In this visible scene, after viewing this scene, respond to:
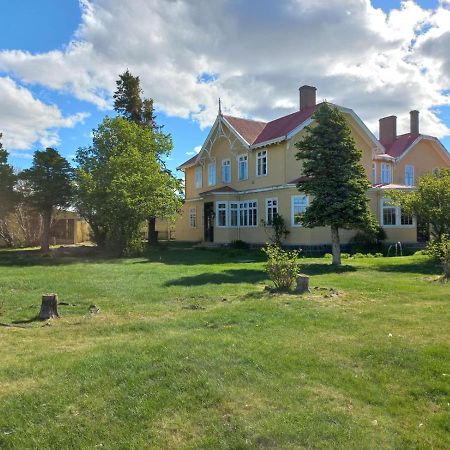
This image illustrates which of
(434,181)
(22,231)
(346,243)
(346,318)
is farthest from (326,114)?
(22,231)

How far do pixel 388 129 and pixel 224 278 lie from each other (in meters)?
26.8

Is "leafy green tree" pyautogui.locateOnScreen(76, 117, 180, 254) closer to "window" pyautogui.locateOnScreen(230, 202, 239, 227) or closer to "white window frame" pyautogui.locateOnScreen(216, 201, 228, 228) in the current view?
"white window frame" pyautogui.locateOnScreen(216, 201, 228, 228)

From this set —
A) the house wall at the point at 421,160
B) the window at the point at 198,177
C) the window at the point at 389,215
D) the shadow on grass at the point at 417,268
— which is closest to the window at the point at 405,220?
the window at the point at 389,215

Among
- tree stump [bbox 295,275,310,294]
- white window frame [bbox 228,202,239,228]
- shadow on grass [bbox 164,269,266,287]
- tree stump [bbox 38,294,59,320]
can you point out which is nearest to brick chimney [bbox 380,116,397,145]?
white window frame [bbox 228,202,239,228]

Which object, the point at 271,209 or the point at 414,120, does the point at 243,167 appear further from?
the point at 414,120

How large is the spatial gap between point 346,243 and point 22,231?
24.2 meters

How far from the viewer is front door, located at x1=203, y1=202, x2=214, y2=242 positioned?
97.3 ft

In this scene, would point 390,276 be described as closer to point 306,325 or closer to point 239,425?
point 306,325

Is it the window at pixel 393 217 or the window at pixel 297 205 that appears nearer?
the window at pixel 297 205

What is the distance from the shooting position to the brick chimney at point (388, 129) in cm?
3563

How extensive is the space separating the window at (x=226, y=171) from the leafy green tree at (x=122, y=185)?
535cm

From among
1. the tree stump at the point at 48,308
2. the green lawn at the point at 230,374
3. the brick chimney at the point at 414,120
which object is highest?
the brick chimney at the point at 414,120

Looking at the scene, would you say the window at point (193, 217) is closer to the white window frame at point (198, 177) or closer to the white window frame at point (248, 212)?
the white window frame at point (198, 177)

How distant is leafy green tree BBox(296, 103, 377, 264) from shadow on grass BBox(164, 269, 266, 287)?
410 centimetres
